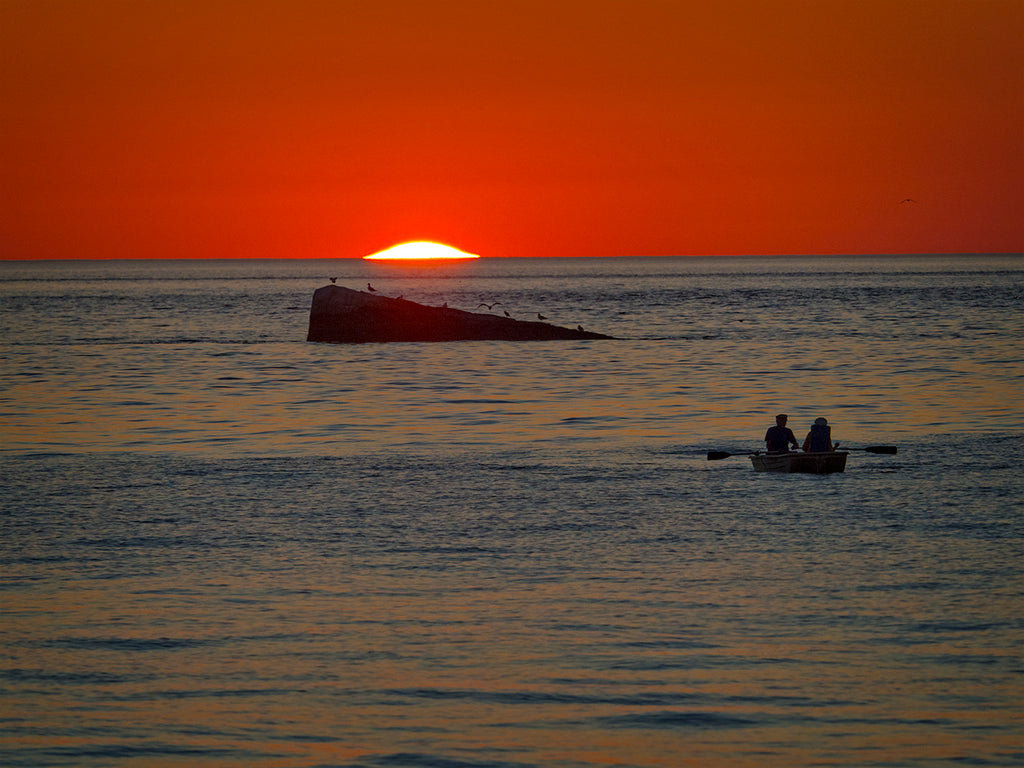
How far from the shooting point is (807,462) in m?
27.7

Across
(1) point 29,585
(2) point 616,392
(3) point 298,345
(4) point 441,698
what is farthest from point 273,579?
(3) point 298,345

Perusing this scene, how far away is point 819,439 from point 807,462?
1.79 feet

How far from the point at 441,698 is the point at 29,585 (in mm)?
7539

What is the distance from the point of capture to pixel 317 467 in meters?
30.3

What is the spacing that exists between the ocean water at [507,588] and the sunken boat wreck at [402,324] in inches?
1420

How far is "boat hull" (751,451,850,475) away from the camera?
2758 cm

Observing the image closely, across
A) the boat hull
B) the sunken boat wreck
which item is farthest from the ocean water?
the sunken boat wreck

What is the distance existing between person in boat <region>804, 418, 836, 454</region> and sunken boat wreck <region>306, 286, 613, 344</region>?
51.8 metres

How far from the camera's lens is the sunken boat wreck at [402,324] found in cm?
8019

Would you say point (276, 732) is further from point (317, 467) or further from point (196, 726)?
point (317, 467)

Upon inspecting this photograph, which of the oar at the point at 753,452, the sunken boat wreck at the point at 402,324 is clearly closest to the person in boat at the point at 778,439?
the oar at the point at 753,452

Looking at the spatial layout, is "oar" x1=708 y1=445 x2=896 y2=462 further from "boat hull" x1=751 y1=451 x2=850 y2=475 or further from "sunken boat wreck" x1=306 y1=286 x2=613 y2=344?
"sunken boat wreck" x1=306 y1=286 x2=613 y2=344

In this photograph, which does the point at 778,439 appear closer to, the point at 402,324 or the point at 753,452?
the point at 753,452

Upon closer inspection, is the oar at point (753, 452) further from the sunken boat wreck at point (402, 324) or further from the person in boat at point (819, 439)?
the sunken boat wreck at point (402, 324)
